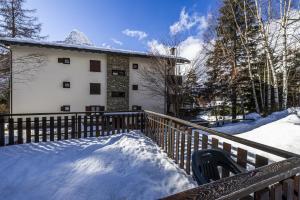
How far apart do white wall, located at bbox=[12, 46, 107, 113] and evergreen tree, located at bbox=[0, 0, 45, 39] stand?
11332 millimetres

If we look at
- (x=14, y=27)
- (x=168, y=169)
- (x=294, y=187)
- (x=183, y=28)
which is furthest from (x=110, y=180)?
(x=14, y=27)

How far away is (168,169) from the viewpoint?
154 inches

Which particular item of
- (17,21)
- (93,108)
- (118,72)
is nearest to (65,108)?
(93,108)

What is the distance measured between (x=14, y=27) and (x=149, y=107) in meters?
16.8

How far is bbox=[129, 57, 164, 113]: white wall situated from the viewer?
51.3ft

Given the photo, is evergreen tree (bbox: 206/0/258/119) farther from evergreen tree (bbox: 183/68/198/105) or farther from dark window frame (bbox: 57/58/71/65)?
dark window frame (bbox: 57/58/71/65)

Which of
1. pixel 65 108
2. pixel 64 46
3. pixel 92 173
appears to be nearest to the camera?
pixel 92 173

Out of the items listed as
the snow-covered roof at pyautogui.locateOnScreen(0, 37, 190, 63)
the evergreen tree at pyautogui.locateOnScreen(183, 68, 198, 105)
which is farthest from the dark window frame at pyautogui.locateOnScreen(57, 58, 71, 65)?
the evergreen tree at pyautogui.locateOnScreen(183, 68, 198, 105)

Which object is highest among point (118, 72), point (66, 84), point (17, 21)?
point (17, 21)

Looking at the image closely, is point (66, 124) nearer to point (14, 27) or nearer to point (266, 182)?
point (266, 182)

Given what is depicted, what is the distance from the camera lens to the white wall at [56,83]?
12.5m

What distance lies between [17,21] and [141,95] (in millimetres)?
16196

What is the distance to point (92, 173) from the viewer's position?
3.81 meters

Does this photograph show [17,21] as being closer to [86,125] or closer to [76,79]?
[76,79]
